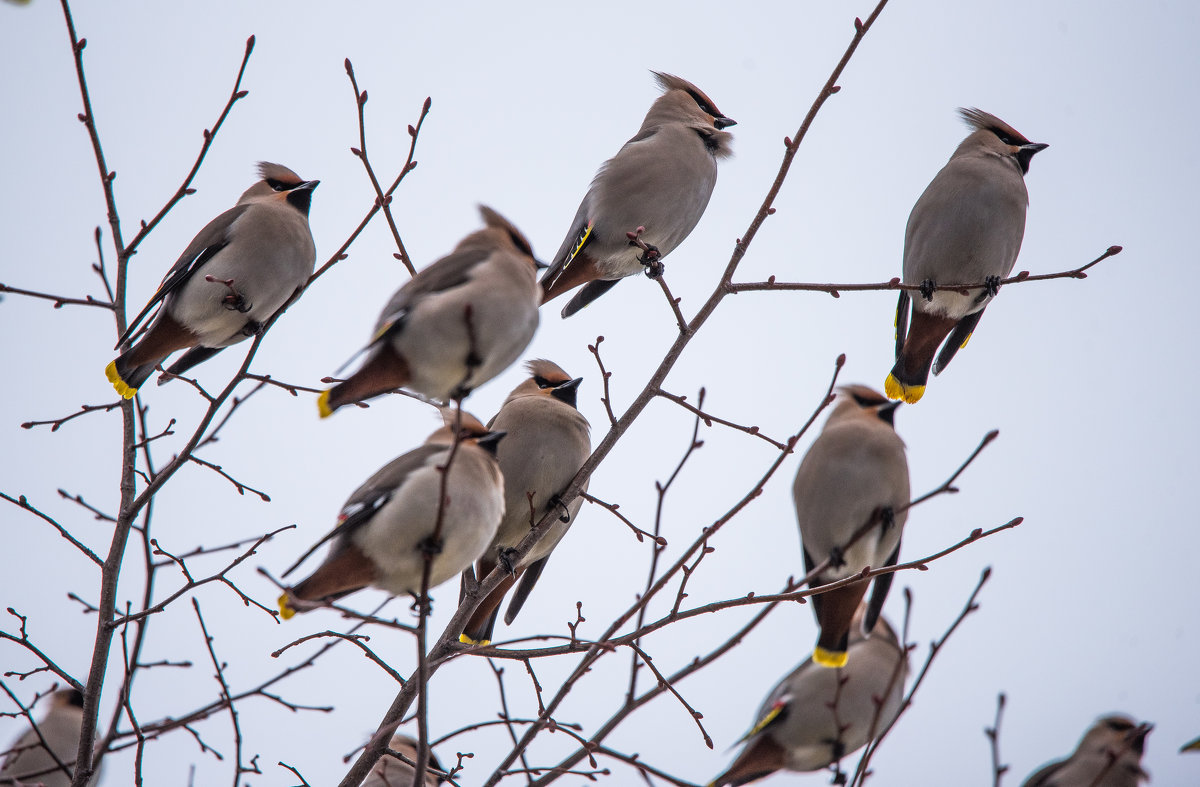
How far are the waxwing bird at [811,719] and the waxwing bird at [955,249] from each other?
142 cm

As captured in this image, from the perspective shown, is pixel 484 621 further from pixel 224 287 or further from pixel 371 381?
pixel 371 381

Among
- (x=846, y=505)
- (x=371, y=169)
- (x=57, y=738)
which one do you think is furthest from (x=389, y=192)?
(x=57, y=738)

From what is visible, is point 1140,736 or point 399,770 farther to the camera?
point 399,770

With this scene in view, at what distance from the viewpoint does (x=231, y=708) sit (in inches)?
125

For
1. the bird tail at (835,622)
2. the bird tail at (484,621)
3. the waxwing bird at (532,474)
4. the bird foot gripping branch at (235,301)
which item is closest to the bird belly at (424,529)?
the waxwing bird at (532,474)

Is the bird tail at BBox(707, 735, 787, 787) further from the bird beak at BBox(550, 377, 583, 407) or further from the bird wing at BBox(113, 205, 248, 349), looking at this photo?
the bird wing at BBox(113, 205, 248, 349)

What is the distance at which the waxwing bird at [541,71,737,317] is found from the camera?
487 cm

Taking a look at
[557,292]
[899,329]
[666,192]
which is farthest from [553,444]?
[899,329]

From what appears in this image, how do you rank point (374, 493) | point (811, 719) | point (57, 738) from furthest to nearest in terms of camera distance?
1. point (57, 738)
2. point (811, 719)
3. point (374, 493)

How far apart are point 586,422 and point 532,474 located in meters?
0.41

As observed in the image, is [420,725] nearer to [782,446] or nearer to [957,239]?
[782,446]

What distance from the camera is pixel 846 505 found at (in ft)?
14.3

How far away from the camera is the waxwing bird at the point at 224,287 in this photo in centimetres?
470

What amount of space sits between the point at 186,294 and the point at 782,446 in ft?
8.65
